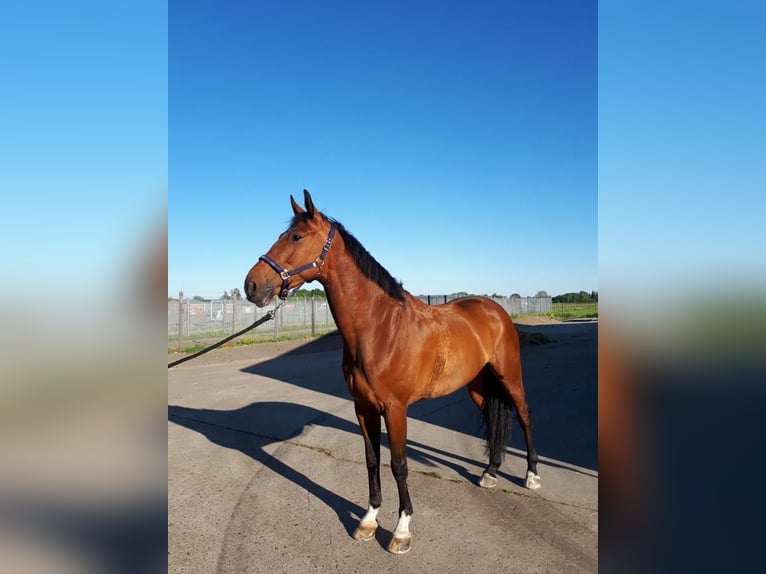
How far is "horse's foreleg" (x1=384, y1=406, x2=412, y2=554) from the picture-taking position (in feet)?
9.45

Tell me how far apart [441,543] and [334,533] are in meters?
0.77

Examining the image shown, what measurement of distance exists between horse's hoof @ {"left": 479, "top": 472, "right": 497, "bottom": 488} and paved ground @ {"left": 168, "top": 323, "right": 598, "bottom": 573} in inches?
3.2

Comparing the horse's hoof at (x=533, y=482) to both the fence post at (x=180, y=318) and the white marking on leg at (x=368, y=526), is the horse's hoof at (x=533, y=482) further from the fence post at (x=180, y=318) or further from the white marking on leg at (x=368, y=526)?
the fence post at (x=180, y=318)

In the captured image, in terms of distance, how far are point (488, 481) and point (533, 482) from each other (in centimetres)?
39

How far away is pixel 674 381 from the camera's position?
2.35 feet

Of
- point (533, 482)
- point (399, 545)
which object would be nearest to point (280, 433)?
point (399, 545)

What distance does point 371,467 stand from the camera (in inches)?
128

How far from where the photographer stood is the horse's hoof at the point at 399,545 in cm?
284

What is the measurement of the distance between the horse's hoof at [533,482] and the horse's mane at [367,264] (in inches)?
80.8

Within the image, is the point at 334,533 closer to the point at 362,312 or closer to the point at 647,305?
the point at 362,312

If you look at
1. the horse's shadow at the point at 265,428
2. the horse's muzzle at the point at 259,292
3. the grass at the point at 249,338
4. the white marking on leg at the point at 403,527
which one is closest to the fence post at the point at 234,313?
the grass at the point at 249,338

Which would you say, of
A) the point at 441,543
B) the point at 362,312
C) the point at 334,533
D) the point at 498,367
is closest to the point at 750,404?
the point at 362,312

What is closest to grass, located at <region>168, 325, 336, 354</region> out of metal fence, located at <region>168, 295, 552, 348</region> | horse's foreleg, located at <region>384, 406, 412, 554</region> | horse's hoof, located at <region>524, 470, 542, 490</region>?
metal fence, located at <region>168, 295, 552, 348</region>

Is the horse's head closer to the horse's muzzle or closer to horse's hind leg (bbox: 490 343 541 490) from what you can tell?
the horse's muzzle
